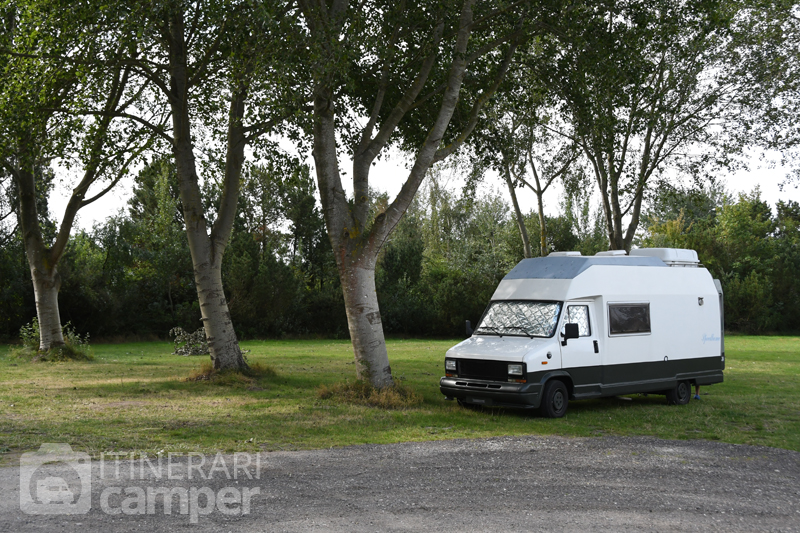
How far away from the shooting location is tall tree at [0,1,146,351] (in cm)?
1490

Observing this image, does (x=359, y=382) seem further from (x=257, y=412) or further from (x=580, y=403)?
(x=580, y=403)

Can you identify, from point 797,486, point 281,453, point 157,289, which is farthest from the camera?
point 157,289

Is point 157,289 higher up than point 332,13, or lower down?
lower down

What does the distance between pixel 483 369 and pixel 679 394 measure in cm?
499

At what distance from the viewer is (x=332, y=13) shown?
14.4 metres

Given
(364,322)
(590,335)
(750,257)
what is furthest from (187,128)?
(750,257)

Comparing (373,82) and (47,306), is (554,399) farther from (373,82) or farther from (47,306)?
(47,306)

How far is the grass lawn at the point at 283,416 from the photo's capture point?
10500 millimetres

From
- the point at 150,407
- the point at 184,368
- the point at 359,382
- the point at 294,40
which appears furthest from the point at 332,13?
the point at 184,368

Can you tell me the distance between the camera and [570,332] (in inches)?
514

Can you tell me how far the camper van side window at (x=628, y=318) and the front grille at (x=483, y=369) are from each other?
2.69 metres

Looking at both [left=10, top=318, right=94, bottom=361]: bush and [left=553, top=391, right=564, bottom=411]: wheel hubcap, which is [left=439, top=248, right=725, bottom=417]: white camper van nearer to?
[left=553, top=391, right=564, bottom=411]: wheel hubcap

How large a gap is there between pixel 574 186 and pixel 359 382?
1855 centimetres

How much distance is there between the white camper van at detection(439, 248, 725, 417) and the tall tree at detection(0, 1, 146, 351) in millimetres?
10082
